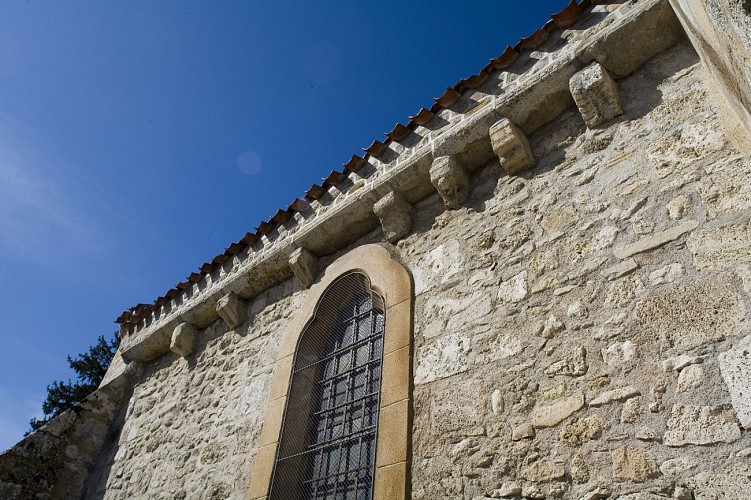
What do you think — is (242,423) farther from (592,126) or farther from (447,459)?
(592,126)

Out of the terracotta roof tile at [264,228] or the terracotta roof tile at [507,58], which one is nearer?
the terracotta roof tile at [507,58]

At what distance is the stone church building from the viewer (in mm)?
2363

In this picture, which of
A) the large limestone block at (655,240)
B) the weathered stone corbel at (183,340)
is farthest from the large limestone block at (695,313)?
the weathered stone corbel at (183,340)

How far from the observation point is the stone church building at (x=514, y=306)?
93.0 inches

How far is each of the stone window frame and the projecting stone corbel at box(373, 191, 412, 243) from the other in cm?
17

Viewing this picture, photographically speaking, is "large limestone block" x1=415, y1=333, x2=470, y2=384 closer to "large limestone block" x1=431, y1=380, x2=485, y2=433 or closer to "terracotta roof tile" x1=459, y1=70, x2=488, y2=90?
"large limestone block" x1=431, y1=380, x2=485, y2=433

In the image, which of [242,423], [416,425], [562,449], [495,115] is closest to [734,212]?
[562,449]

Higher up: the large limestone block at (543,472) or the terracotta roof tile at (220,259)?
the terracotta roof tile at (220,259)

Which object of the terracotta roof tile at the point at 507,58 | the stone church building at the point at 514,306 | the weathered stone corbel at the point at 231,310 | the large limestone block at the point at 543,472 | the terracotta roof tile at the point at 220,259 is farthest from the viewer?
the terracotta roof tile at the point at 220,259

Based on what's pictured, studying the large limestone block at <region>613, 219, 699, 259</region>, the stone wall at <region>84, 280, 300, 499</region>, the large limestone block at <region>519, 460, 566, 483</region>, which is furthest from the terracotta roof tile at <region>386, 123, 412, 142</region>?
the large limestone block at <region>519, 460, 566, 483</region>

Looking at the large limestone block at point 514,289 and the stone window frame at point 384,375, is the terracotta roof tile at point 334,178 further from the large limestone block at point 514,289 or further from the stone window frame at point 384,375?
the large limestone block at point 514,289

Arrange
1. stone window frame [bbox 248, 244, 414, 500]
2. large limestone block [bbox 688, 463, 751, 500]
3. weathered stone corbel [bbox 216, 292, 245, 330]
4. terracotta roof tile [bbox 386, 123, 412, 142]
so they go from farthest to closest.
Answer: weathered stone corbel [bbox 216, 292, 245, 330] → terracotta roof tile [bbox 386, 123, 412, 142] → stone window frame [bbox 248, 244, 414, 500] → large limestone block [bbox 688, 463, 751, 500]

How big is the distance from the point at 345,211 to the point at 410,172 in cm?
77

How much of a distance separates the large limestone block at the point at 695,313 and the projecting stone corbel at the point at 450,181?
174cm
